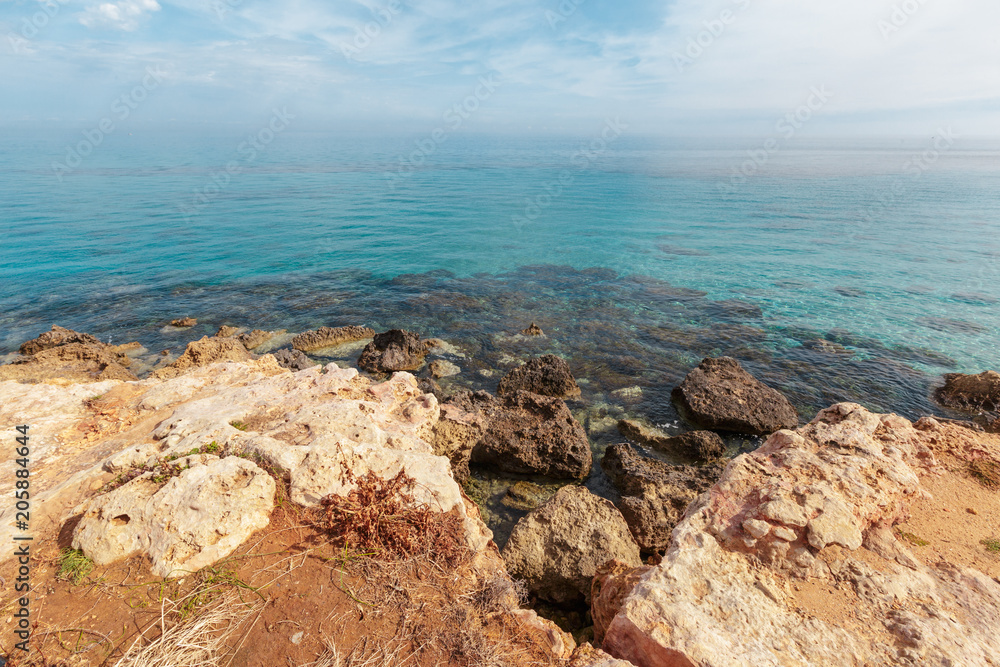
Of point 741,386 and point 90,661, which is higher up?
point 90,661

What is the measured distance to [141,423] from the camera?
7344mm

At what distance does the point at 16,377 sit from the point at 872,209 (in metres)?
52.9

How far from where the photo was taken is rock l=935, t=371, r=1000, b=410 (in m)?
11.0

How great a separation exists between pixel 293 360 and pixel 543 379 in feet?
22.9

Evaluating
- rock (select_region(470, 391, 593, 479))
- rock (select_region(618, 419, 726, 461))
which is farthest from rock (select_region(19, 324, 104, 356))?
rock (select_region(618, 419, 726, 461))

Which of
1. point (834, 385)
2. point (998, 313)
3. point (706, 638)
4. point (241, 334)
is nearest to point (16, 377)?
point (241, 334)

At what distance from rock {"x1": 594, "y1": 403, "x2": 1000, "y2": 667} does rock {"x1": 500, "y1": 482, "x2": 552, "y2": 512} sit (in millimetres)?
3105

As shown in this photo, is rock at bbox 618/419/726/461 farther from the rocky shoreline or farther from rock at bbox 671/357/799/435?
rock at bbox 671/357/799/435

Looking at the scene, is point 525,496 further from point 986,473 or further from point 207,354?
point 207,354

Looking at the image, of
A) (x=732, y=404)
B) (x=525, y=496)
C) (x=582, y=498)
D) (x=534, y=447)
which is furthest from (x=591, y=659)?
(x=732, y=404)

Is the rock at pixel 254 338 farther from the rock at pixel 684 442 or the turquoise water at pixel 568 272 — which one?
the rock at pixel 684 442

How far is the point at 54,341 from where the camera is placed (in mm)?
13406

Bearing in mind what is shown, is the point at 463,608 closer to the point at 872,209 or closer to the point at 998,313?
the point at 998,313

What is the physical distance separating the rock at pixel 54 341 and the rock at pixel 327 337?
18.3 feet
